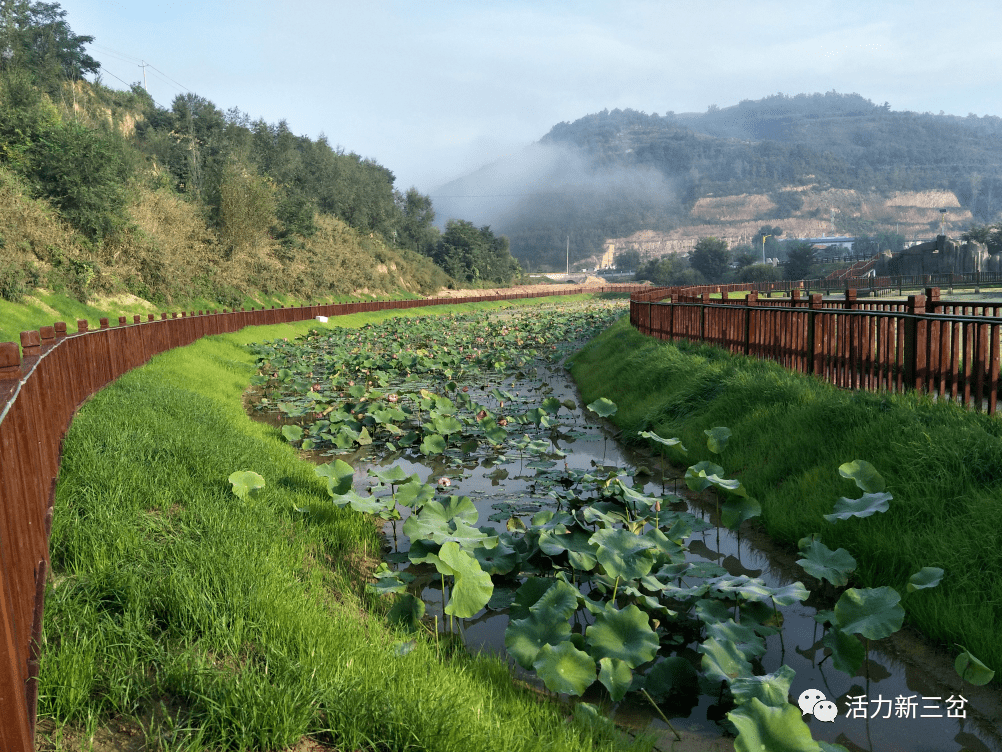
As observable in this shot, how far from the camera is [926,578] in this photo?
323cm

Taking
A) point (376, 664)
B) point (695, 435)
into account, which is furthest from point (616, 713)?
point (695, 435)

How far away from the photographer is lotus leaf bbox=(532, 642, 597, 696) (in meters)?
2.87

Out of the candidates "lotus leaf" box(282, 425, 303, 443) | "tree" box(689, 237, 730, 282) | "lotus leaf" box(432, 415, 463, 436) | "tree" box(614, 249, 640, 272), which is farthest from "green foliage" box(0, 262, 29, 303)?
"tree" box(614, 249, 640, 272)

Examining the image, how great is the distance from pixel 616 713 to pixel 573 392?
373 inches

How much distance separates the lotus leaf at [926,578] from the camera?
10.4 feet

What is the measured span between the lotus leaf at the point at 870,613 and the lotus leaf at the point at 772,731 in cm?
80

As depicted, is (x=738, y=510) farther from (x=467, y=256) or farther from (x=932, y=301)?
(x=467, y=256)

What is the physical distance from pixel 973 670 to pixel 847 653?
456mm

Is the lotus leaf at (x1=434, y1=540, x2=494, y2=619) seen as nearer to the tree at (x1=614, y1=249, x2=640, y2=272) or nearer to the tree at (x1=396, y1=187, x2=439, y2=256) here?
the tree at (x1=396, y1=187, x2=439, y2=256)

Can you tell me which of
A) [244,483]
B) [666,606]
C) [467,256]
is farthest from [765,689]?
[467,256]

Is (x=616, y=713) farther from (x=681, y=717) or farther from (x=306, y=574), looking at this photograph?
(x=306, y=574)

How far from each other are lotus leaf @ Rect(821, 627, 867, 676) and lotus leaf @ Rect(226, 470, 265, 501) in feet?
12.1

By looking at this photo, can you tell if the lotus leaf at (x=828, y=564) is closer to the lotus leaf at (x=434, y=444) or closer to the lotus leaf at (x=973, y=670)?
the lotus leaf at (x=973, y=670)

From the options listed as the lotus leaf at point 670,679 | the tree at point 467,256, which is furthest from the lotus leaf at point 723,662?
the tree at point 467,256
